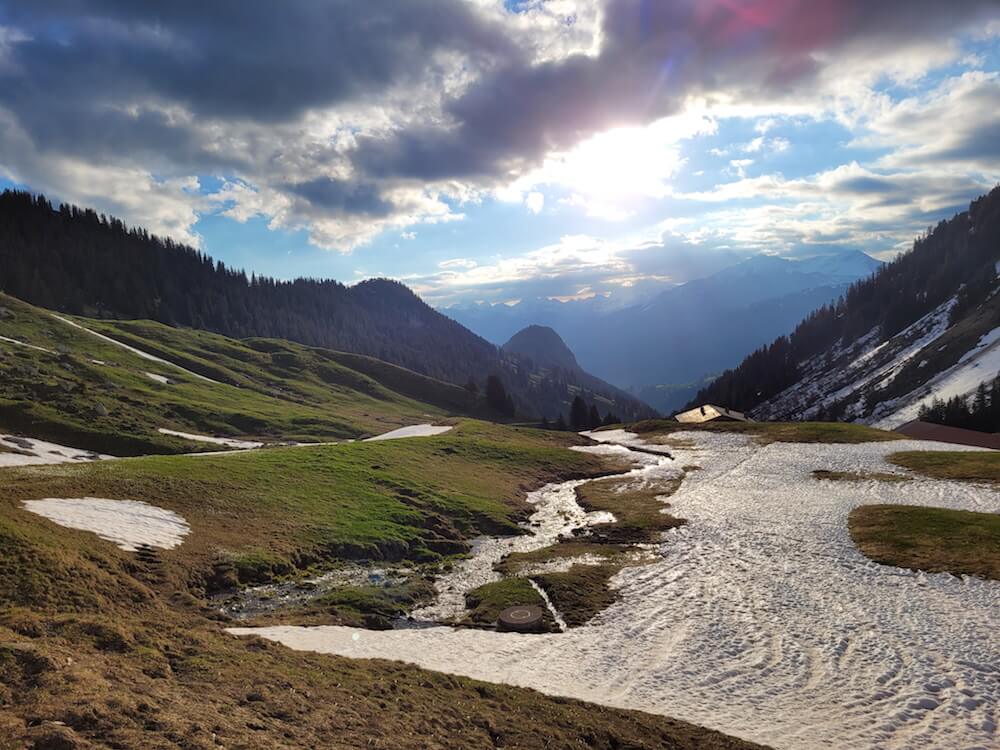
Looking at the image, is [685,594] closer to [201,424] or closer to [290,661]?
[290,661]

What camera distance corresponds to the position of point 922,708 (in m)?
18.2

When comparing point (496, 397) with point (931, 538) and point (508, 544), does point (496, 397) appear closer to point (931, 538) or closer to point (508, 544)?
point (508, 544)

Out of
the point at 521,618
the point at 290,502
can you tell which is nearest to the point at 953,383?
the point at 521,618

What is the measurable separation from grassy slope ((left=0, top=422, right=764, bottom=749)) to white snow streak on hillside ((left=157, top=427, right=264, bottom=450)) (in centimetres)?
3335

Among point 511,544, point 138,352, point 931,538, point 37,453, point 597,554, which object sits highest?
point 138,352

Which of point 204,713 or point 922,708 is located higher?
point 204,713

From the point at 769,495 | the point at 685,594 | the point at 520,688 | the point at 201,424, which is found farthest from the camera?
the point at 201,424

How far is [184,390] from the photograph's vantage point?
96.9 meters

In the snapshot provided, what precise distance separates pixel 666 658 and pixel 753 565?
13.8 metres

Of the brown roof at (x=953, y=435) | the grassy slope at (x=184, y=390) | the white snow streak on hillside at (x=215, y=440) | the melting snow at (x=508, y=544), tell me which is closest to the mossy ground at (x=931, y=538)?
the melting snow at (x=508, y=544)

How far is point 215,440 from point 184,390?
94.6ft

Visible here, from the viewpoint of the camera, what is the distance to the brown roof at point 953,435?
86.6m

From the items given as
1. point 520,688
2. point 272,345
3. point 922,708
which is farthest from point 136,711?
point 272,345

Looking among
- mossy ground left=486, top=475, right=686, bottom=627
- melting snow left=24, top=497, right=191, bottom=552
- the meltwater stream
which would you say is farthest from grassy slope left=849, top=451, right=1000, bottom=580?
melting snow left=24, top=497, right=191, bottom=552
